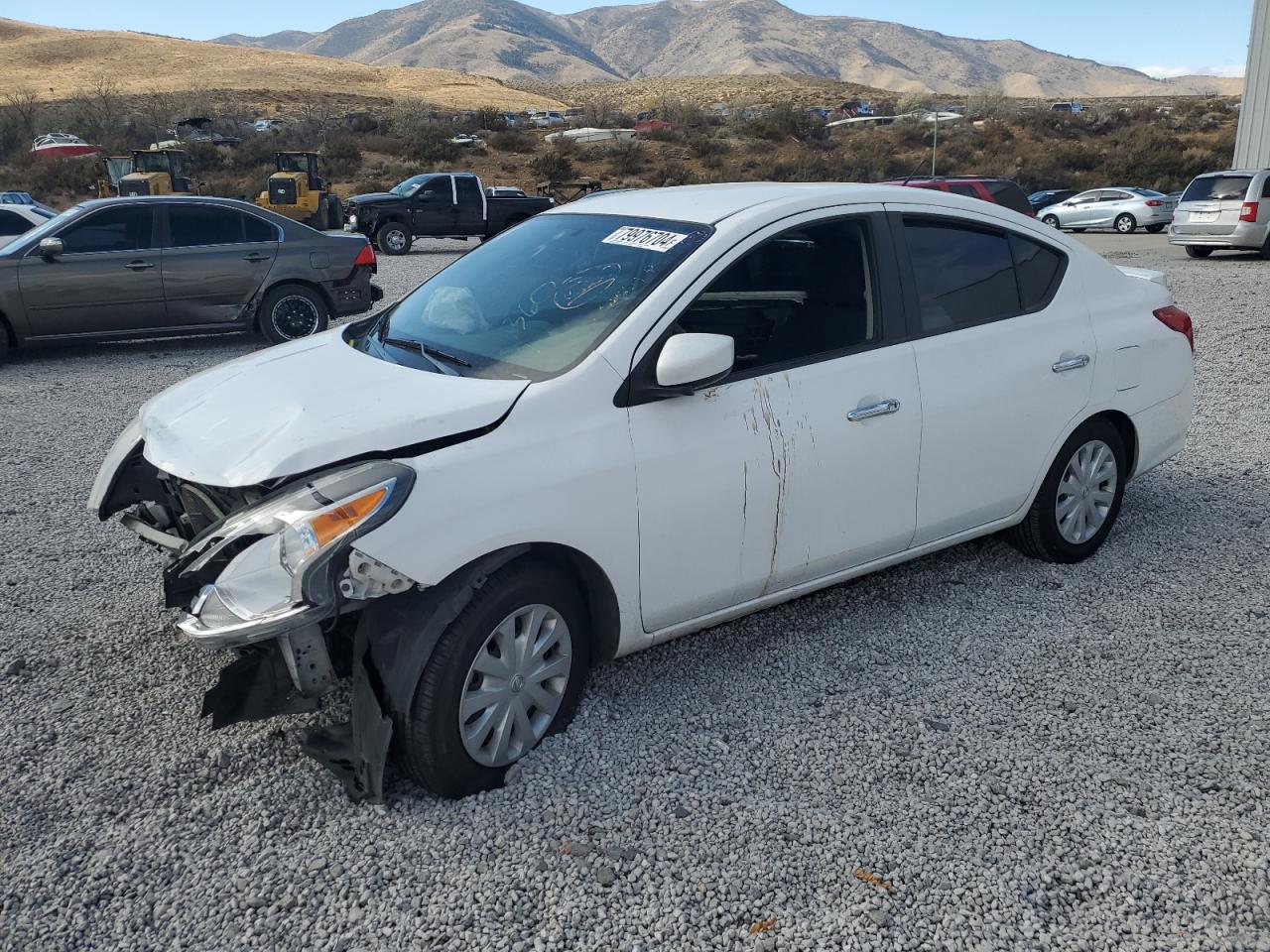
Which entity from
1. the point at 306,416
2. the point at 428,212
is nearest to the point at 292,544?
the point at 306,416

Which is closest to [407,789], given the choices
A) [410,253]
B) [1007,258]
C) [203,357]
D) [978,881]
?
[978,881]

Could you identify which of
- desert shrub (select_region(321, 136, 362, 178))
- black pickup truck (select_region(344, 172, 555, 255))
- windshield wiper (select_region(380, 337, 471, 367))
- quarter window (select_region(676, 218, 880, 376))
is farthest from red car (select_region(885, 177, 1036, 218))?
desert shrub (select_region(321, 136, 362, 178))

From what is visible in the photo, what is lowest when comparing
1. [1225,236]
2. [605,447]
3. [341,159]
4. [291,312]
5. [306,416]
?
[1225,236]

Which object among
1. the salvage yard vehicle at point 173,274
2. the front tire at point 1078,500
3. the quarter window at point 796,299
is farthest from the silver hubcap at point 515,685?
the salvage yard vehicle at point 173,274

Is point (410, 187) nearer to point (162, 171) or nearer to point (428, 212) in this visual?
point (428, 212)

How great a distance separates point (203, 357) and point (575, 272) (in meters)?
8.04

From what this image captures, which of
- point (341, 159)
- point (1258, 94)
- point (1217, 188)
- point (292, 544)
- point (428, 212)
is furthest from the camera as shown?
point (341, 159)

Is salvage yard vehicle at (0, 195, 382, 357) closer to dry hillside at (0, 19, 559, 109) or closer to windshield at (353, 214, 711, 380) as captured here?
windshield at (353, 214, 711, 380)

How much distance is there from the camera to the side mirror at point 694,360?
3195 mm

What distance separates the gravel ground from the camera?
8.58ft

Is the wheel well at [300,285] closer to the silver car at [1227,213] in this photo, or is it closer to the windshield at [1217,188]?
the silver car at [1227,213]

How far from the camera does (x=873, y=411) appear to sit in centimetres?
375

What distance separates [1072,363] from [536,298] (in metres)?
2.29

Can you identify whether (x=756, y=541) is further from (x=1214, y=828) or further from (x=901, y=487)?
(x=1214, y=828)
